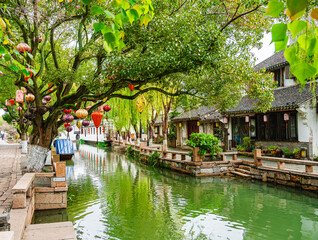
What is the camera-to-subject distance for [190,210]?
696 centimetres

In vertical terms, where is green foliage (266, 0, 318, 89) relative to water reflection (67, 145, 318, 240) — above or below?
above

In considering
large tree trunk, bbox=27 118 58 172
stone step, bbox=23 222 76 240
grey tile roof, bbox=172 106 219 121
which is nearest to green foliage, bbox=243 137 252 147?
grey tile roof, bbox=172 106 219 121

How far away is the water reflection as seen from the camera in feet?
18.0

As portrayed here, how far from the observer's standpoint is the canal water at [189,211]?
5500mm

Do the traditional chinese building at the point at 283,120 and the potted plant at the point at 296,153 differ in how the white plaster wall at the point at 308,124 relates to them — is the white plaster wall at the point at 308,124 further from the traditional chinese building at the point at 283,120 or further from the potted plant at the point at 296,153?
the potted plant at the point at 296,153

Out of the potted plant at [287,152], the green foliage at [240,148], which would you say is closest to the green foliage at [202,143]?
the potted plant at [287,152]

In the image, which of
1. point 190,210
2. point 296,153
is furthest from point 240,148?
point 190,210

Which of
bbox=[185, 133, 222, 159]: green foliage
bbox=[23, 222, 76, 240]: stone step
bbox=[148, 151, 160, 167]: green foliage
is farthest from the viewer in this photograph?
bbox=[148, 151, 160, 167]: green foliage

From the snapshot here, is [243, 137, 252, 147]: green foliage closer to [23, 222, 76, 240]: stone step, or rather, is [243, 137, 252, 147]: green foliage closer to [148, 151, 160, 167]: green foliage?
[148, 151, 160, 167]: green foliage

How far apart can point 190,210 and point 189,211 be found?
0.31ft

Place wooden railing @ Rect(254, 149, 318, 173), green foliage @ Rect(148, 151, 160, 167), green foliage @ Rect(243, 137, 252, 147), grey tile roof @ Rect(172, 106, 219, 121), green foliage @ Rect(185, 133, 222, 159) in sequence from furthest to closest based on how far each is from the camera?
grey tile roof @ Rect(172, 106, 219, 121), green foliage @ Rect(243, 137, 252, 147), green foliage @ Rect(148, 151, 160, 167), green foliage @ Rect(185, 133, 222, 159), wooden railing @ Rect(254, 149, 318, 173)

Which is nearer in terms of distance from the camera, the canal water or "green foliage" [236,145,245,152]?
the canal water

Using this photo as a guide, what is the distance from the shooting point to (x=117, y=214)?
6.64m

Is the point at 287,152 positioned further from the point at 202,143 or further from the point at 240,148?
the point at 202,143
